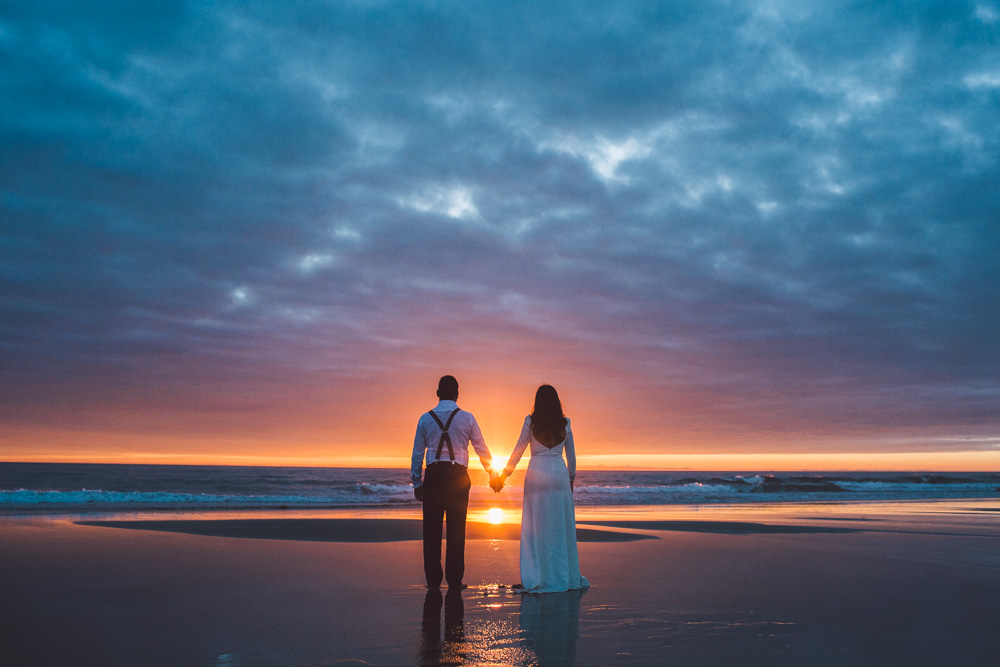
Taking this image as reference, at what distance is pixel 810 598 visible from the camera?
6367 millimetres

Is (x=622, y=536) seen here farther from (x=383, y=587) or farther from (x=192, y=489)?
(x=192, y=489)

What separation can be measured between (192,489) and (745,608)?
106ft

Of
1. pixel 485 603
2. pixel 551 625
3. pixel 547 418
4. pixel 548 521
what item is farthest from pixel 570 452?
pixel 551 625

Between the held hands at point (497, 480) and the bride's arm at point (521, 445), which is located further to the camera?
the bride's arm at point (521, 445)

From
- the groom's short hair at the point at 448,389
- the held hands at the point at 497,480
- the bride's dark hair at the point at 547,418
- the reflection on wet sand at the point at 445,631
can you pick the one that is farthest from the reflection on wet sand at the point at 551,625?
the groom's short hair at the point at 448,389

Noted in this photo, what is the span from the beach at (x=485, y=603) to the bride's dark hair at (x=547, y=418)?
1.65m

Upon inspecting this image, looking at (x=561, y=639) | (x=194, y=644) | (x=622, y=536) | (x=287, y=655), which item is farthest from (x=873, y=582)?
(x=194, y=644)

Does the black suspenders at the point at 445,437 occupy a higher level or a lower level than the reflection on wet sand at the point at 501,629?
higher

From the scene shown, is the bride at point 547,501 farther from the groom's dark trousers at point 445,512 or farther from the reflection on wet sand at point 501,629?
the groom's dark trousers at point 445,512

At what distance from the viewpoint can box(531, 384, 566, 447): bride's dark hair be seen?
691 cm

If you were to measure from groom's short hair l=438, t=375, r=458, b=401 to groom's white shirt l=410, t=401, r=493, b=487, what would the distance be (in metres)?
0.13

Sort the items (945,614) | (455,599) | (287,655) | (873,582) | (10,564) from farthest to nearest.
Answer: (10,564), (873,582), (455,599), (945,614), (287,655)

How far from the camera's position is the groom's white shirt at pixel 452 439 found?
6.71 m

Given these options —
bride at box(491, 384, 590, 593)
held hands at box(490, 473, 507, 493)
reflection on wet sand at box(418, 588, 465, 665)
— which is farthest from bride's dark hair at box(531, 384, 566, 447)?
reflection on wet sand at box(418, 588, 465, 665)
